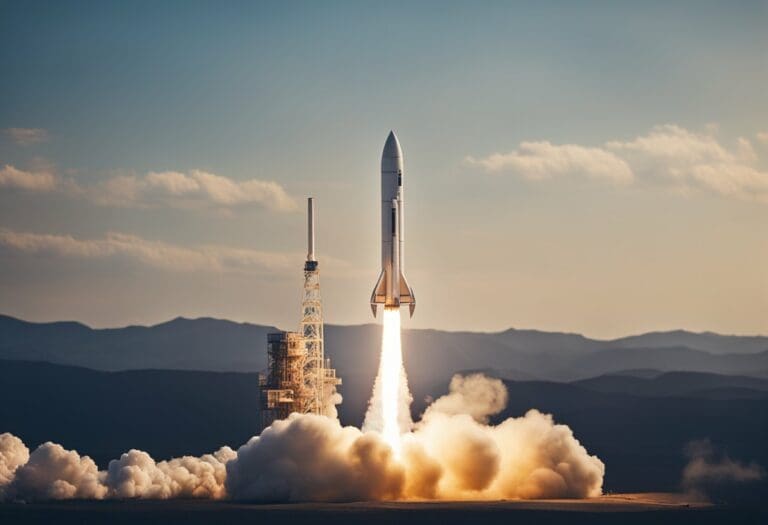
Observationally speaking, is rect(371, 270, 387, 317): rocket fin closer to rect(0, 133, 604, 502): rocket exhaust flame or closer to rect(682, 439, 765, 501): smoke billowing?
rect(0, 133, 604, 502): rocket exhaust flame

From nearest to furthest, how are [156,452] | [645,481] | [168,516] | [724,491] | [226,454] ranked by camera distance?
1. [168,516]
2. [226,454]
3. [724,491]
4. [645,481]
5. [156,452]

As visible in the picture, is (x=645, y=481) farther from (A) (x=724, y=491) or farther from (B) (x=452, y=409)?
(B) (x=452, y=409)

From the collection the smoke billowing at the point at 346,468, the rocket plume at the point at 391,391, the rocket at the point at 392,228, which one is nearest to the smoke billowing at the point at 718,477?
the smoke billowing at the point at 346,468

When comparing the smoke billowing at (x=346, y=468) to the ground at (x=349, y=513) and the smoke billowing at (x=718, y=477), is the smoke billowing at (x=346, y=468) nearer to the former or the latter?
the ground at (x=349, y=513)

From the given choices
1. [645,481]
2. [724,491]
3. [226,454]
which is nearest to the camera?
[226,454]

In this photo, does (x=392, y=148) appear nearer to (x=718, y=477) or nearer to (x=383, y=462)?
(x=383, y=462)

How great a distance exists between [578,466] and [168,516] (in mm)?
25899

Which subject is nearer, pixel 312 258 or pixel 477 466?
pixel 477 466

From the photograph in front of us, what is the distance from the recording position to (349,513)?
101 meters

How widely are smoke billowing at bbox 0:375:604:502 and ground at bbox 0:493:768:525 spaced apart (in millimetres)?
1286

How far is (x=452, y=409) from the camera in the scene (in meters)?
120

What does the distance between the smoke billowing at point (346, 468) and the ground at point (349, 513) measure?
1286mm

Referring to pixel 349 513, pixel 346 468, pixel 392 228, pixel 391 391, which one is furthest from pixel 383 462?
pixel 392 228

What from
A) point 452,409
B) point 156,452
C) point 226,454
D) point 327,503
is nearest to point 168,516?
point 327,503
